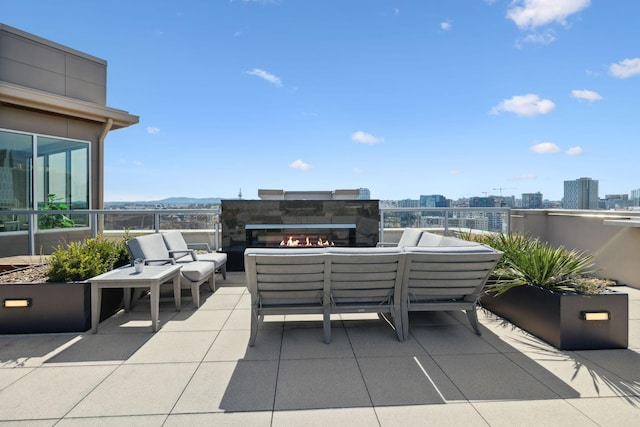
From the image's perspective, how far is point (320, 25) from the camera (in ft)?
31.2

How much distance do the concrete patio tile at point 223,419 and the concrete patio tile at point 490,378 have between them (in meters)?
1.26

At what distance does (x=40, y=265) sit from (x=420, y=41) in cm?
960

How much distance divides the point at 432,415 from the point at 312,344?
1276 millimetres

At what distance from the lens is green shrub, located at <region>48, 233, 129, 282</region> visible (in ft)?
11.8

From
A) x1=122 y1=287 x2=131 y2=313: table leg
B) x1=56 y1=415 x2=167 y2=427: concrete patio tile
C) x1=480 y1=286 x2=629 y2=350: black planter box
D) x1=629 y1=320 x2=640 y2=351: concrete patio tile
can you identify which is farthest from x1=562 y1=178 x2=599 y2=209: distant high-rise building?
x1=122 y1=287 x2=131 y2=313: table leg

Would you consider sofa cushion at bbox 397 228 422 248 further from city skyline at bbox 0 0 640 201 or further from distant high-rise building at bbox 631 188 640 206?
distant high-rise building at bbox 631 188 640 206

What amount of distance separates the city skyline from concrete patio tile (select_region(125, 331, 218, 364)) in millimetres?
3563

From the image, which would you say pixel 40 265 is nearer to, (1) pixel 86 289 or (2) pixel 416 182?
(1) pixel 86 289

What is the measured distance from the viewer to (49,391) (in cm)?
227

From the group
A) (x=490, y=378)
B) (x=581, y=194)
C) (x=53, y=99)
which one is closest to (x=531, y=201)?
(x=581, y=194)

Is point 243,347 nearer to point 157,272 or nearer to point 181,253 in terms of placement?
point 157,272

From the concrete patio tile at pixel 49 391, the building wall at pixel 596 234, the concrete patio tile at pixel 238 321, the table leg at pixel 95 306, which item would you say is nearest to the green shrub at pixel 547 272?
the building wall at pixel 596 234

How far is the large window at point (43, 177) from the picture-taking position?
6766mm

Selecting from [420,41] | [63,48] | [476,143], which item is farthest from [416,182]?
[63,48]
